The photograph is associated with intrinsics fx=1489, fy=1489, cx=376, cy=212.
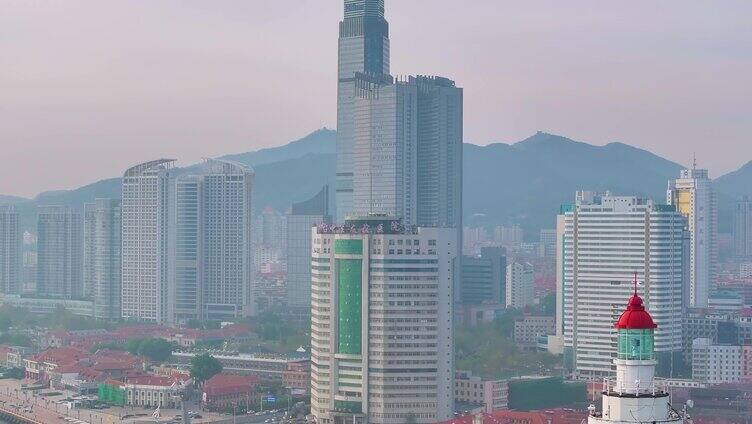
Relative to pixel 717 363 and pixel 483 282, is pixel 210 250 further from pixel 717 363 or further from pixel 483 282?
pixel 717 363

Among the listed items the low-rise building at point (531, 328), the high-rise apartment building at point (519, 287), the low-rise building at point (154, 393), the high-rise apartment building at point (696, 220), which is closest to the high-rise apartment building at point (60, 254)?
the high-rise apartment building at point (519, 287)

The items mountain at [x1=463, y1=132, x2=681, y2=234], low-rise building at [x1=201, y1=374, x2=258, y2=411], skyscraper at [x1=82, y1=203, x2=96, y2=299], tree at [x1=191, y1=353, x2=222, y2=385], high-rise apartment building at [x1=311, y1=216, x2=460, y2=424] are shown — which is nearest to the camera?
high-rise apartment building at [x1=311, y1=216, x2=460, y2=424]

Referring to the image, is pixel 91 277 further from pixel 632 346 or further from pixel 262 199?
pixel 262 199

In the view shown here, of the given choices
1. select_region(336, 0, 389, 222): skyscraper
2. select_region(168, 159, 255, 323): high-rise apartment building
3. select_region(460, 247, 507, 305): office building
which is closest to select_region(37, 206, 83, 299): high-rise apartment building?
select_region(168, 159, 255, 323): high-rise apartment building

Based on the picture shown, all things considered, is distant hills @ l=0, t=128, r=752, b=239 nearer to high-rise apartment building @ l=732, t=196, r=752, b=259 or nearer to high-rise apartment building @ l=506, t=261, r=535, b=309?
high-rise apartment building @ l=732, t=196, r=752, b=259

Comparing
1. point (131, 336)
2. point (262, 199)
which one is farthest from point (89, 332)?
point (262, 199)

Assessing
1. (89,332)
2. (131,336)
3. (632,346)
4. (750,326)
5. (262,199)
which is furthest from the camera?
(262,199)
